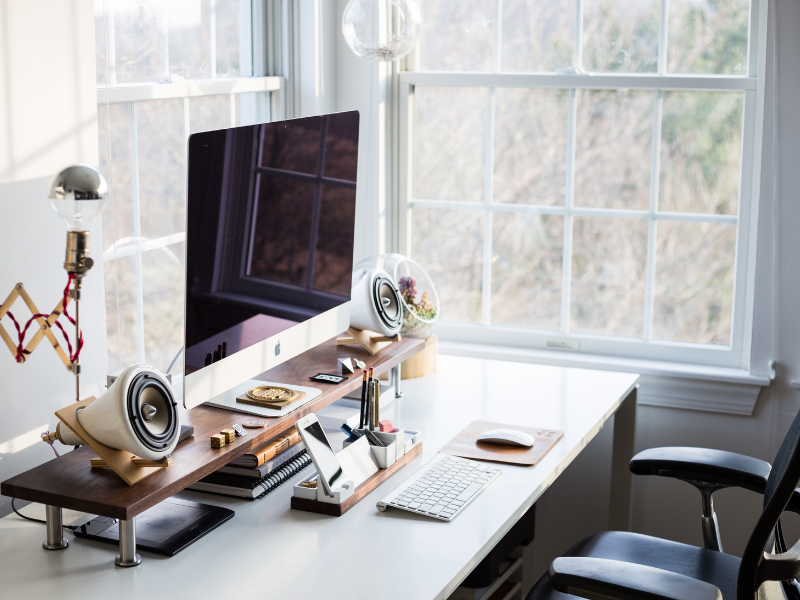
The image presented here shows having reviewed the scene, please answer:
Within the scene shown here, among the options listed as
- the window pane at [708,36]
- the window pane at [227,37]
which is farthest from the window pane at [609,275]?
the window pane at [227,37]

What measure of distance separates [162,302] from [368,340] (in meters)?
0.53

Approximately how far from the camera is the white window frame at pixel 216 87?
2.10m

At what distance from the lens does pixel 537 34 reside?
2.79m

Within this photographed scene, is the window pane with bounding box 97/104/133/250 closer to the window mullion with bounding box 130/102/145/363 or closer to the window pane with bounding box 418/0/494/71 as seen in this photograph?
the window mullion with bounding box 130/102/145/363

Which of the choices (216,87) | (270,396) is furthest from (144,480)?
(216,87)

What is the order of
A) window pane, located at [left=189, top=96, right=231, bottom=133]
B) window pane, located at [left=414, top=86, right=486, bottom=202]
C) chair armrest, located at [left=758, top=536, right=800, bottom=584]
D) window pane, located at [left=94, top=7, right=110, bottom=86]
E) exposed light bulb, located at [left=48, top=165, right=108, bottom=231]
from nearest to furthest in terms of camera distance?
exposed light bulb, located at [left=48, top=165, right=108, bottom=231]
chair armrest, located at [left=758, top=536, right=800, bottom=584]
window pane, located at [left=94, top=7, right=110, bottom=86]
window pane, located at [left=189, top=96, right=231, bottom=133]
window pane, located at [left=414, top=86, right=486, bottom=202]

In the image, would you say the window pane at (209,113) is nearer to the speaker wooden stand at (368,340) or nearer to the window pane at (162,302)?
the window pane at (162,302)

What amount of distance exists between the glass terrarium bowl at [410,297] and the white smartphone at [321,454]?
781 mm

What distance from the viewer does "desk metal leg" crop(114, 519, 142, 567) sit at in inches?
58.6

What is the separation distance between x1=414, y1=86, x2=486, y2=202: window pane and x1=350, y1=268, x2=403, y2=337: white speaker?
72 centimetres

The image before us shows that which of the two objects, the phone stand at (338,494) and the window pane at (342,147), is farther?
the window pane at (342,147)

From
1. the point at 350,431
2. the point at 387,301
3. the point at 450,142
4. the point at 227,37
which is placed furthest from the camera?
the point at 450,142

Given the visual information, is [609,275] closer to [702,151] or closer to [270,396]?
[702,151]

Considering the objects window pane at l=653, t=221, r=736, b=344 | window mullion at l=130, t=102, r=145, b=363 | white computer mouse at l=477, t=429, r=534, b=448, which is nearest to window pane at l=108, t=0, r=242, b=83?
window mullion at l=130, t=102, r=145, b=363
